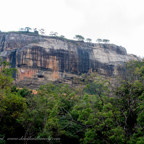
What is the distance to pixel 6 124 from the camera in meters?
11.1

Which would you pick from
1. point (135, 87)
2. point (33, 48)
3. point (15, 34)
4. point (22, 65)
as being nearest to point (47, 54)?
point (33, 48)

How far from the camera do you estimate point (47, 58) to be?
3553cm

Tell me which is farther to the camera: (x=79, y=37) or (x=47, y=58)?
(x=79, y=37)

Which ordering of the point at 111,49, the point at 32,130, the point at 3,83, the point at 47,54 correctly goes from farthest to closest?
1. the point at 111,49
2. the point at 47,54
3. the point at 32,130
4. the point at 3,83

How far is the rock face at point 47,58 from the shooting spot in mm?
33362

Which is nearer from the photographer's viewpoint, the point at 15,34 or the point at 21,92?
the point at 21,92

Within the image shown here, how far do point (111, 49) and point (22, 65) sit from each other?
29.4 meters

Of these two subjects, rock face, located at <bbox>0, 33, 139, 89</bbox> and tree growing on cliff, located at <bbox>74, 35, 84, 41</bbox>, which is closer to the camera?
rock face, located at <bbox>0, 33, 139, 89</bbox>

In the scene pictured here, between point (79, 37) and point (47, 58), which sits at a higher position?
point (79, 37)

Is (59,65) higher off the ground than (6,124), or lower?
higher

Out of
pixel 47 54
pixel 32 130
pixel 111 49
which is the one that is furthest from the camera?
pixel 111 49

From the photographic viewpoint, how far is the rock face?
33.4 metres

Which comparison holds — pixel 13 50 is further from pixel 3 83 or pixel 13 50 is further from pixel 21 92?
pixel 3 83

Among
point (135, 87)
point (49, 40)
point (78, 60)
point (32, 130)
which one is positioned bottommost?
point (32, 130)
